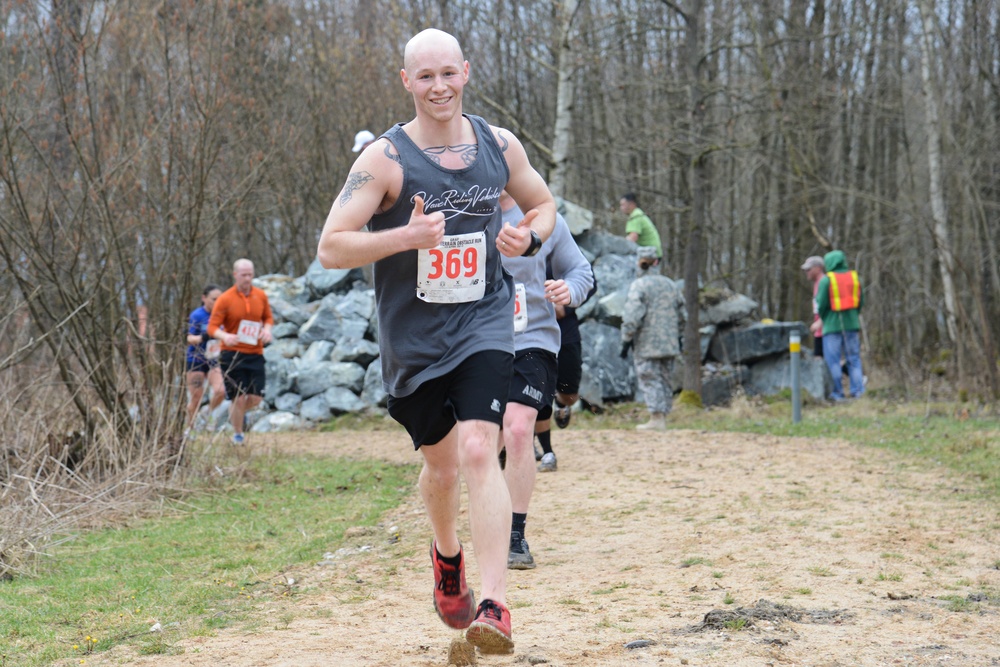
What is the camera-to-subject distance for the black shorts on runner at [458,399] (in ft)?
12.3

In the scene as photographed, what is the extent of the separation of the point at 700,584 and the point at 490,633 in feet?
5.85

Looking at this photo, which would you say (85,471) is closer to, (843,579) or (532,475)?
(532,475)

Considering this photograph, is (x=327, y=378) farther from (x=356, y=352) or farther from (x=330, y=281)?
(x=330, y=281)

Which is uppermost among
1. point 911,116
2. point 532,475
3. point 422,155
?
point 911,116

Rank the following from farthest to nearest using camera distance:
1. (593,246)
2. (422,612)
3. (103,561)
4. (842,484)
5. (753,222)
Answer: (753,222) < (593,246) < (842,484) < (103,561) < (422,612)

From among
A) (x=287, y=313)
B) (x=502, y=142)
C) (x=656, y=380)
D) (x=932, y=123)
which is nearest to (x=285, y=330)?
(x=287, y=313)

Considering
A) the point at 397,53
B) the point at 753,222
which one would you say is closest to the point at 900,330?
the point at 753,222

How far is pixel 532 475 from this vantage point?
5.58 m

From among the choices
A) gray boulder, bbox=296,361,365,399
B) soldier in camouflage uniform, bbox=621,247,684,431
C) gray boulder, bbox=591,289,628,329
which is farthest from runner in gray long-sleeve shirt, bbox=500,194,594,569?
gray boulder, bbox=296,361,365,399

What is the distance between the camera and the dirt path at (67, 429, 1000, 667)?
3.91 meters

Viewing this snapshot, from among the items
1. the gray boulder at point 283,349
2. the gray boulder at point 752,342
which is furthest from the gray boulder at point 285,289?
the gray boulder at point 752,342

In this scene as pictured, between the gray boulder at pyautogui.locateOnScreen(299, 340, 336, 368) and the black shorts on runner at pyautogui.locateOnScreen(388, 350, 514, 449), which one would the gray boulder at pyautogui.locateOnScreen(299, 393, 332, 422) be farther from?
the black shorts on runner at pyautogui.locateOnScreen(388, 350, 514, 449)

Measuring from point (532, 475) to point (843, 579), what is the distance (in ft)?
5.10

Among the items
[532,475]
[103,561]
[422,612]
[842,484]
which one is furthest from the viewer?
[842,484]
